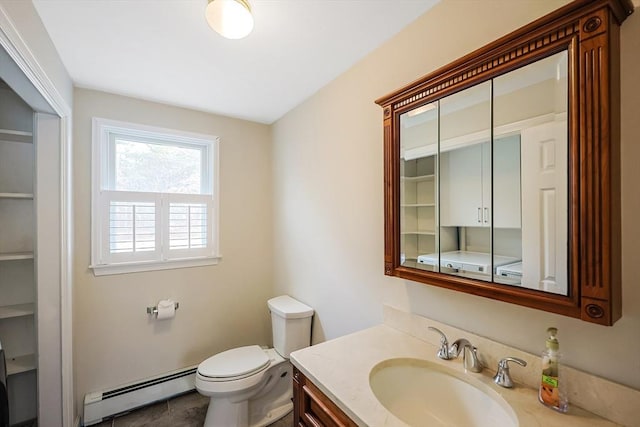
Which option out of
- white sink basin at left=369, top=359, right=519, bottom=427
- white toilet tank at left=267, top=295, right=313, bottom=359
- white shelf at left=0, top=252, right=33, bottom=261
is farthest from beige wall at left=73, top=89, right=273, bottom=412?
white sink basin at left=369, top=359, right=519, bottom=427

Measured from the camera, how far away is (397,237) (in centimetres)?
130

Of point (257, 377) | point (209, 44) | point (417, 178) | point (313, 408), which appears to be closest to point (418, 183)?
point (417, 178)

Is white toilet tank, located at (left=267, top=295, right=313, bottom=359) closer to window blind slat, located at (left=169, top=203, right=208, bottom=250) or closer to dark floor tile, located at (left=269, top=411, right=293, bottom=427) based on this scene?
dark floor tile, located at (left=269, top=411, right=293, bottom=427)

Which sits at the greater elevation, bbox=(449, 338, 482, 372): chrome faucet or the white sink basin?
bbox=(449, 338, 482, 372): chrome faucet

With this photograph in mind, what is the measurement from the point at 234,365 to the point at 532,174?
1929mm

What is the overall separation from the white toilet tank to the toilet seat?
0.14 meters

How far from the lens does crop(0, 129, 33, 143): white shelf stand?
1.62m

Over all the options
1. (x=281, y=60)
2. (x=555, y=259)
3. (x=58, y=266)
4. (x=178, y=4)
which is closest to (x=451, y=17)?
(x=281, y=60)

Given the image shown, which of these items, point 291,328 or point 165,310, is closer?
point 291,328

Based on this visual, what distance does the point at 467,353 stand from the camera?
1.03 metres

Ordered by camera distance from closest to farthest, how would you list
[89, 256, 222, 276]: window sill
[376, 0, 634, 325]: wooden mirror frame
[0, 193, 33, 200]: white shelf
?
[376, 0, 634, 325]: wooden mirror frame → [0, 193, 33, 200]: white shelf → [89, 256, 222, 276]: window sill

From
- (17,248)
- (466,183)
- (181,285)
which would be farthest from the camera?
(181,285)

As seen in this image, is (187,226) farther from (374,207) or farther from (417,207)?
(417,207)

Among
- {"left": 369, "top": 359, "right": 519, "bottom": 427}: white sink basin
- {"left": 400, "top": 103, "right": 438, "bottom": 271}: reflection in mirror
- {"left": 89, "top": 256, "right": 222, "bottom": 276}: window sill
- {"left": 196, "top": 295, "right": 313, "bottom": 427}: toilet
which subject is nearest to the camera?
{"left": 369, "top": 359, "right": 519, "bottom": 427}: white sink basin
